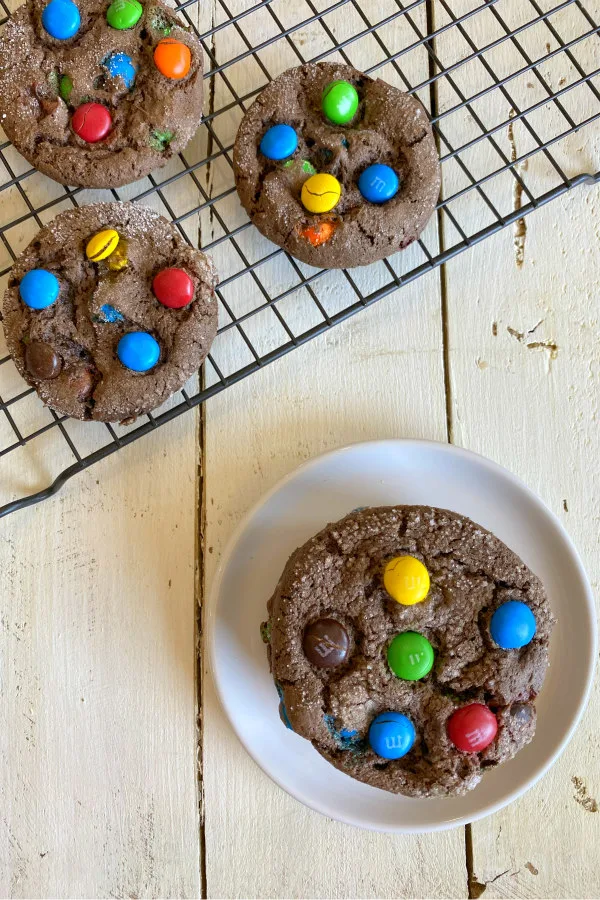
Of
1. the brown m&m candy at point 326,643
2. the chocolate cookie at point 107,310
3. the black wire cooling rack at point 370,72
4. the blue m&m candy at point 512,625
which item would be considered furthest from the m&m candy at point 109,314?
the blue m&m candy at point 512,625

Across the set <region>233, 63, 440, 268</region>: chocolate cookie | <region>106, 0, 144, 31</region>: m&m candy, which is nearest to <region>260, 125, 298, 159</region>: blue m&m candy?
<region>233, 63, 440, 268</region>: chocolate cookie

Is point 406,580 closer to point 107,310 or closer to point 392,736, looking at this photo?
point 392,736

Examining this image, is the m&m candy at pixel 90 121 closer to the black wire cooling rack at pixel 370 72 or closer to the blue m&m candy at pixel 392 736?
the black wire cooling rack at pixel 370 72

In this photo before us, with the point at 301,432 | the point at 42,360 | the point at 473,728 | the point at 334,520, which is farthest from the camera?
the point at 301,432

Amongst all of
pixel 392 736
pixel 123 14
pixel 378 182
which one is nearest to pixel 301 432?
pixel 378 182

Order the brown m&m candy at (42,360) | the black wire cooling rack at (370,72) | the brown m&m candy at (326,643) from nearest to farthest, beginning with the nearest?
the brown m&m candy at (326,643), the brown m&m candy at (42,360), the black wire cooling rack at (370,72)

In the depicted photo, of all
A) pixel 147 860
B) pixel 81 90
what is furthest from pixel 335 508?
pixel 81 90

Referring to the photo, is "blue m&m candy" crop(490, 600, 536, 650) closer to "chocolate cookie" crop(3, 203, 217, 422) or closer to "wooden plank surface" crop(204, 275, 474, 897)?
"wooden plank surface" crop(204, 275, 474, 897)

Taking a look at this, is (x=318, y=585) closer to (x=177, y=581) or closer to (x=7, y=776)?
(x=177, y=581)
